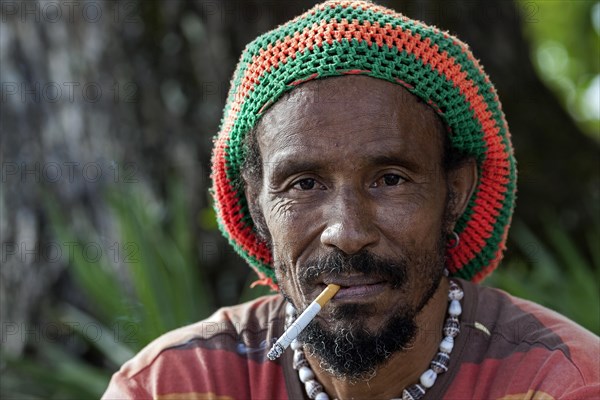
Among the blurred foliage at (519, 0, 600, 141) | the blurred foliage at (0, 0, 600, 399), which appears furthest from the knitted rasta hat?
the blurred foliage at (519, 0, 600, 141)

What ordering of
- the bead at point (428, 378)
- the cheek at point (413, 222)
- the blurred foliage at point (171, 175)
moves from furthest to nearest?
the blurred foliage at point (171, 175)
the bead at point (428, 378)
the cheek at point (413, 222)

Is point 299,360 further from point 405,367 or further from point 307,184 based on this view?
point 307,184

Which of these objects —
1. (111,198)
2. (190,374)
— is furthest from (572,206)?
(190,374)

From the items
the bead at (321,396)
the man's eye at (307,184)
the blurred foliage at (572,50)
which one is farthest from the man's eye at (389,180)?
the blurred foliage at (572,50)

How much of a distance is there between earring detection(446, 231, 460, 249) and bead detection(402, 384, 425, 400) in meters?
0.49

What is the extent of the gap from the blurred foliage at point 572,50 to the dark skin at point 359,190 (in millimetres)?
6311

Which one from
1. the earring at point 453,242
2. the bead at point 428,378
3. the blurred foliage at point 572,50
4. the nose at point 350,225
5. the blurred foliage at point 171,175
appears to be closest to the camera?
the nose at point 350,225

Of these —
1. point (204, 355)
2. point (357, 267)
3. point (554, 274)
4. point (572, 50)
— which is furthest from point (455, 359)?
point (572, 50)

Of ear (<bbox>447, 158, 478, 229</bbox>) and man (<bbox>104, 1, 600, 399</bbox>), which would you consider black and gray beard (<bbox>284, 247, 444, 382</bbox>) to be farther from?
ear (<bbox>447, 158, 478, 229</bbox>)

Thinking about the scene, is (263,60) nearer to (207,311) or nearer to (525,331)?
(525,331)

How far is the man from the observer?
2469 mm

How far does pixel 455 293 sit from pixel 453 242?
170mm

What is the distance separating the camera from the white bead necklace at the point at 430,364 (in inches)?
103

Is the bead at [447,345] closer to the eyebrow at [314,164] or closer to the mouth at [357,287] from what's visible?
the mouth at [357,287]
